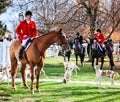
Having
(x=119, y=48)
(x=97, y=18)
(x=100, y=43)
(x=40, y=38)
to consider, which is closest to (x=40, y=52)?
(x=40, y=38)

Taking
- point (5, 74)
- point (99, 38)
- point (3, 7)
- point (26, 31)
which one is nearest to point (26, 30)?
point (26, 31)

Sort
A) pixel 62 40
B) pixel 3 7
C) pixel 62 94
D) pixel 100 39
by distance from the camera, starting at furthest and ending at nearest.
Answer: pixel 3 7 → pixel 100 39 → pixel 62 40 → pixel 62 94

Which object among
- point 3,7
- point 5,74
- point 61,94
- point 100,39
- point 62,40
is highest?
point 3,7

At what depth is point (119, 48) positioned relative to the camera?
38656 mm

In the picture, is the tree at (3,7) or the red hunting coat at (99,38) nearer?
the red hunting coat at (99,38)

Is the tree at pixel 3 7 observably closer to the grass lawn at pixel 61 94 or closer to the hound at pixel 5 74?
the hound at pixel 5 74

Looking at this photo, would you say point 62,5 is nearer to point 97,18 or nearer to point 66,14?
point 66,14

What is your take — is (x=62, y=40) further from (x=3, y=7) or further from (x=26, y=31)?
(x=3, y=7)

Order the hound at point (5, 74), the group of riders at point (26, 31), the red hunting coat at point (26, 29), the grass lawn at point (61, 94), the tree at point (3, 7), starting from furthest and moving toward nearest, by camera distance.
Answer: the tree at point (3, 7) → the hound at point (5, 74) → the red hunting coat at point (26, 29) → the group of riders at point (26, 31) → the grass lawn at point (61, 94)

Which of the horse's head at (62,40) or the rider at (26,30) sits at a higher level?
the rider at (26,30)

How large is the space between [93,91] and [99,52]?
447 inches

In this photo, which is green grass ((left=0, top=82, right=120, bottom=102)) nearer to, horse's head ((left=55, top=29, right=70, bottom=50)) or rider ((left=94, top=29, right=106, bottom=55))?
horse's head ((left=55, top=29, right=70, bottom=50))

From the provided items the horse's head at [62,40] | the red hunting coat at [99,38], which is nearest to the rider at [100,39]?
the red hunting coat at [99,38]

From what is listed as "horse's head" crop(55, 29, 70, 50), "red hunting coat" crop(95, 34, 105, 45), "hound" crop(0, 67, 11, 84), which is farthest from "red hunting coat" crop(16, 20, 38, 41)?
"red hunting coat" crop(95, 34, 105, 45)
